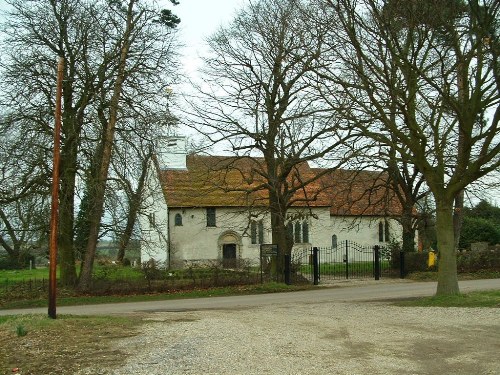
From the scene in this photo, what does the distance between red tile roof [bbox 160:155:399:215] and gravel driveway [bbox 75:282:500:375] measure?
36.9 ft

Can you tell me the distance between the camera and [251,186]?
42250 mm

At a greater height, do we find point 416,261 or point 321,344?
point 416,261

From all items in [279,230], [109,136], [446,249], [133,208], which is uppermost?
[109,136]

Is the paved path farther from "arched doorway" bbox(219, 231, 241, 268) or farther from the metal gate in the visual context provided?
"arched doorway" bbox(219, 231, 241, 268)

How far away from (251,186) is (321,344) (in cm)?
3128

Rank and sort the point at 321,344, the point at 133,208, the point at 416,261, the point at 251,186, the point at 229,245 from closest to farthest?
the point at 321,344, the point at 133,208, the point at 416,261, the point at 251,186, the point at 229,245

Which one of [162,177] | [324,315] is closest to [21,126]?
[162,177]

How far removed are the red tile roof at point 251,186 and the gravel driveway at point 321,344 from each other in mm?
11233

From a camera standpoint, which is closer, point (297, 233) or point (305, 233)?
point (297, 233)

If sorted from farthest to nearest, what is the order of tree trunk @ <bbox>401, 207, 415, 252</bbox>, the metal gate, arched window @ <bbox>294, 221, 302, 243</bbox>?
arched window @ <bbox>294, 221, 302, 243</bbox>, tree trunk @ <bbox>401, 207, 415, 252</bbox>, the metal gate

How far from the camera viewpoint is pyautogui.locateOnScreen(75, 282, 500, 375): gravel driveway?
9180 millimetres

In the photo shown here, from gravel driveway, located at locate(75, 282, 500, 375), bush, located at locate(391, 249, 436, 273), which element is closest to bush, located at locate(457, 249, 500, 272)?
bush, located at locate(391, 249, 436, 273)

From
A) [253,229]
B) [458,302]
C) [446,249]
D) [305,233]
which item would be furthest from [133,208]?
[305,233]

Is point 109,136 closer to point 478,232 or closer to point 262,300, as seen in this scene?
point 262,300
